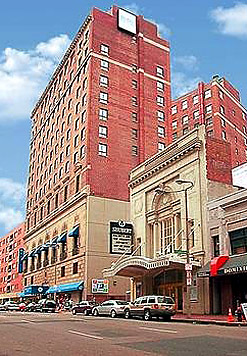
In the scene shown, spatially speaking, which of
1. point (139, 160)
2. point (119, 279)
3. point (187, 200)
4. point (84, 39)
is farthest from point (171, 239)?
point (84, 39)

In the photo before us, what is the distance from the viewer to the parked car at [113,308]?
111ft

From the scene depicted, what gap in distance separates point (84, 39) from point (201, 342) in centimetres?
5780

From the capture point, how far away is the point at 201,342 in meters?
14.5

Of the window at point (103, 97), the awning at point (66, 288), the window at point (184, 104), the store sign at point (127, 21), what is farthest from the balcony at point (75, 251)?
the window at point (184, 104)

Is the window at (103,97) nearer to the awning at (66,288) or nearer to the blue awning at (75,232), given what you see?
the blue awning at (75,232)

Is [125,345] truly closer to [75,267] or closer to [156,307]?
[156,307]

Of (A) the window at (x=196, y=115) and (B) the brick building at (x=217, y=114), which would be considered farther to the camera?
(A) the window at (x=196, y=115)

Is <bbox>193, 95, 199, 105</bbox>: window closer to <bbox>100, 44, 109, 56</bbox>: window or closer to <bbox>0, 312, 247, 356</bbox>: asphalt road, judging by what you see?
<bbox>100, 44, 109, 56</bbox>: window

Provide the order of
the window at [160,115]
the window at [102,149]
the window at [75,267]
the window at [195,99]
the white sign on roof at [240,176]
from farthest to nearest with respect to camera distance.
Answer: the window at [195,99]
the window at [160,115]
the window at [102,149]
the window at [75,267]
the white sign on roof at [240,176]

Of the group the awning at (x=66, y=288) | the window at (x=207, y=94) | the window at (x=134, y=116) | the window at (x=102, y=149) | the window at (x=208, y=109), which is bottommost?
the awning at (x=66, y=288)

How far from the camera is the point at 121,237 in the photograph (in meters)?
49.1

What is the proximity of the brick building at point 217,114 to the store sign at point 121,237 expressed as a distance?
29.1 metres

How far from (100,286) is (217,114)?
124ft

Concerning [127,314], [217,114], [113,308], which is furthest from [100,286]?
[217,114]
